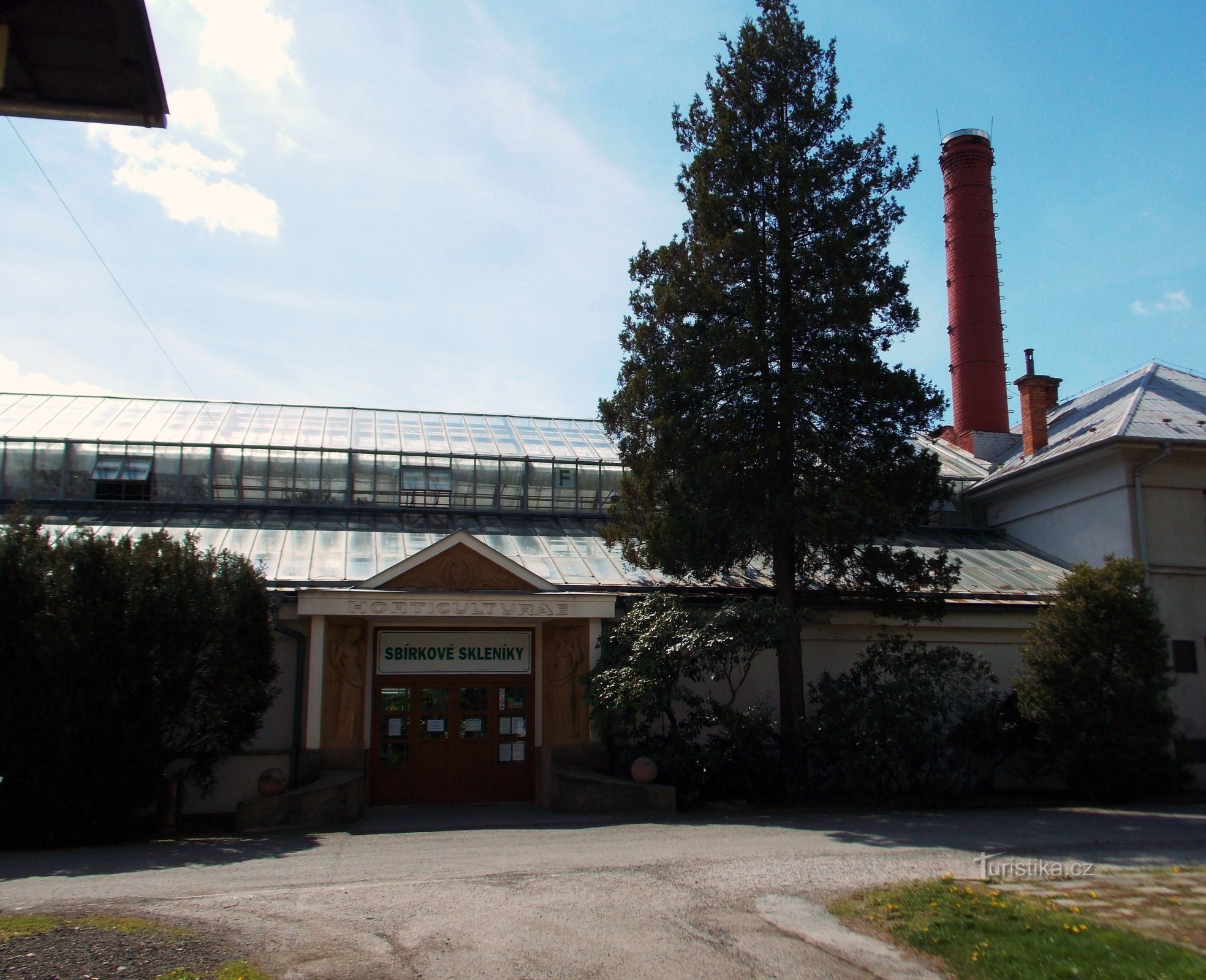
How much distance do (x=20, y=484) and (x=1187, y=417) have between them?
25.5 m

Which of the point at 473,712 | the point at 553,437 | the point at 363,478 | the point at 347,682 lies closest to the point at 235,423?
the point at 363,478

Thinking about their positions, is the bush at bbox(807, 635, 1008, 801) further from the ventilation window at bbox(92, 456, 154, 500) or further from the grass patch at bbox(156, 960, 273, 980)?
the ventilation window at bbox(92, 456, 154, 500)

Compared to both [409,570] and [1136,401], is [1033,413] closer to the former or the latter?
[1136,401]

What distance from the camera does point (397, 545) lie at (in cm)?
2000

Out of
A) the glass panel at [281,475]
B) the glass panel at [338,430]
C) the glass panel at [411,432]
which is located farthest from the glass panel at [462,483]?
the glass panel at [281,475]

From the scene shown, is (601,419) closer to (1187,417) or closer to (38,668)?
(38,668)

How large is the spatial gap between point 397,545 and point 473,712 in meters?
4.01

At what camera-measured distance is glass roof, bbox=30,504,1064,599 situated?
738 inches

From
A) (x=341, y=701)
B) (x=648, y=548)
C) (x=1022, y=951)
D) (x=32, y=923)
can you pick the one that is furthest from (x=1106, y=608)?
(x=32, y=923)

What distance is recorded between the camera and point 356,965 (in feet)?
21.0

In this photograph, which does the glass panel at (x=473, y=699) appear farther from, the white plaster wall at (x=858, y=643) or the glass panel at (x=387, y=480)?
the glass panel at (x=387, y=480)

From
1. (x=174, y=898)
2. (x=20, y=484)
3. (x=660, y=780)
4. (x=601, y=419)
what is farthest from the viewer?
(x=20, y=484)

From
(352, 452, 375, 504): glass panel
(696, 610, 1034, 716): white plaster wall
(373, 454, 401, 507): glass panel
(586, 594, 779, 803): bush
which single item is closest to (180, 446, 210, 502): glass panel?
(352, 452, 375, 504): glass panel

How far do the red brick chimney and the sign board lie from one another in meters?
16.1
